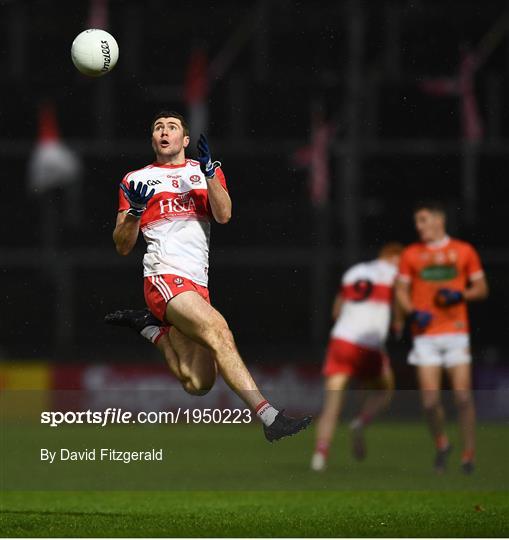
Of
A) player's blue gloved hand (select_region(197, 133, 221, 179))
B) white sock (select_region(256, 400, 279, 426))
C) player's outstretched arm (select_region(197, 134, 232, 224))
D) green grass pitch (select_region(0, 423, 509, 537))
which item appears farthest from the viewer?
green grass pitch (select_region(0, 423, 509, 537))

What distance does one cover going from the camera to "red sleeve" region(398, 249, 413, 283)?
1280 cm

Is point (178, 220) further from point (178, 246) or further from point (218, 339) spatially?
point (218, 339)

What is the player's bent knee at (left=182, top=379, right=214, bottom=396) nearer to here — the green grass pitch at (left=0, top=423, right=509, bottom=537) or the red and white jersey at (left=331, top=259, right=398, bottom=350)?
the green grass pitch at (left=0, top=423, right=509, bottom=537)

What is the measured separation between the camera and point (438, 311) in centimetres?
1267

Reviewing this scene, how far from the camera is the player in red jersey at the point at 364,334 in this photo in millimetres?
13500

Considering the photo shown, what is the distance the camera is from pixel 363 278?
544 inches

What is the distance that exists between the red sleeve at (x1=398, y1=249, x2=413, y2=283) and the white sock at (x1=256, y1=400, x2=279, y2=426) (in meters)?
4.59

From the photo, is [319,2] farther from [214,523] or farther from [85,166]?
[214,523]

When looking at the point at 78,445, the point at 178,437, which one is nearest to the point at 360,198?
the point at 178,437

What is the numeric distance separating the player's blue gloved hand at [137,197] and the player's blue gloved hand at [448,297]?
15.2 feet

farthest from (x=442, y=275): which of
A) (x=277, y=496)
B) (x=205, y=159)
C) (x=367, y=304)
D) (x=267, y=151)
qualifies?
(x=267, y=151)

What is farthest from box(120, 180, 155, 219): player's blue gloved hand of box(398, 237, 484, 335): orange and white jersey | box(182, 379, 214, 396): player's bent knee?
box(398, 237, 484, 335): orange and white jersey

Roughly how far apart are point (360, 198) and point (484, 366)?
13.8ft

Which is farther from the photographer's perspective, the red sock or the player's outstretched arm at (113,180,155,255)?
the red sock
